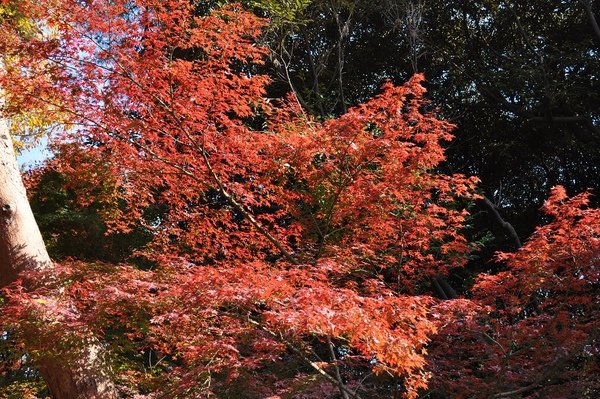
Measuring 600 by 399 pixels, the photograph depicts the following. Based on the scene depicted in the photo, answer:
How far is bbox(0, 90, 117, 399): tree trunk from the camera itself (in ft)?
15.5

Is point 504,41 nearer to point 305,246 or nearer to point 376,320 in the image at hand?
point 305,246

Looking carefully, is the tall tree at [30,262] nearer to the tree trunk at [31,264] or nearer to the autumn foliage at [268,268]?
the tree trunk at [31,264]

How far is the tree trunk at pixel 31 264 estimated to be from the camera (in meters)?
4.72

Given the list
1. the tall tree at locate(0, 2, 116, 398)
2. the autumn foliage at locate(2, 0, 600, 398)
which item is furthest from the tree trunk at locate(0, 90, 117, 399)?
the autumn foliage at locate(2, 0, 600, 398)

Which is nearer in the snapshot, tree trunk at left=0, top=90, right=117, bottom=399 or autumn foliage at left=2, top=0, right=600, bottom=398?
autumn foliage at left=2, top=0, right=600, bottom=398

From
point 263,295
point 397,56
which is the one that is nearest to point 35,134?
point 397,56

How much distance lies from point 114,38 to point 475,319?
150 inches

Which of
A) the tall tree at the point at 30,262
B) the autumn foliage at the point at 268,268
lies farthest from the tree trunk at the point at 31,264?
the autumn foliage at the point at 268,268

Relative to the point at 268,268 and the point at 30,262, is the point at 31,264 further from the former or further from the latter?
the point at 268,268

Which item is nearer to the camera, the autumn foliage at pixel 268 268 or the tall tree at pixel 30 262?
the autumn foliage at pixel 268 268

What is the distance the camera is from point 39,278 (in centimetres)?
479

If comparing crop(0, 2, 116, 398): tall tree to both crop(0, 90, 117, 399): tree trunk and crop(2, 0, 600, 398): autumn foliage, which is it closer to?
crop(0, 90, 117, 399): tree trunk

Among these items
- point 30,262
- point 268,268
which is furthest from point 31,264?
point 268,268

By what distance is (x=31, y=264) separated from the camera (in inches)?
196
